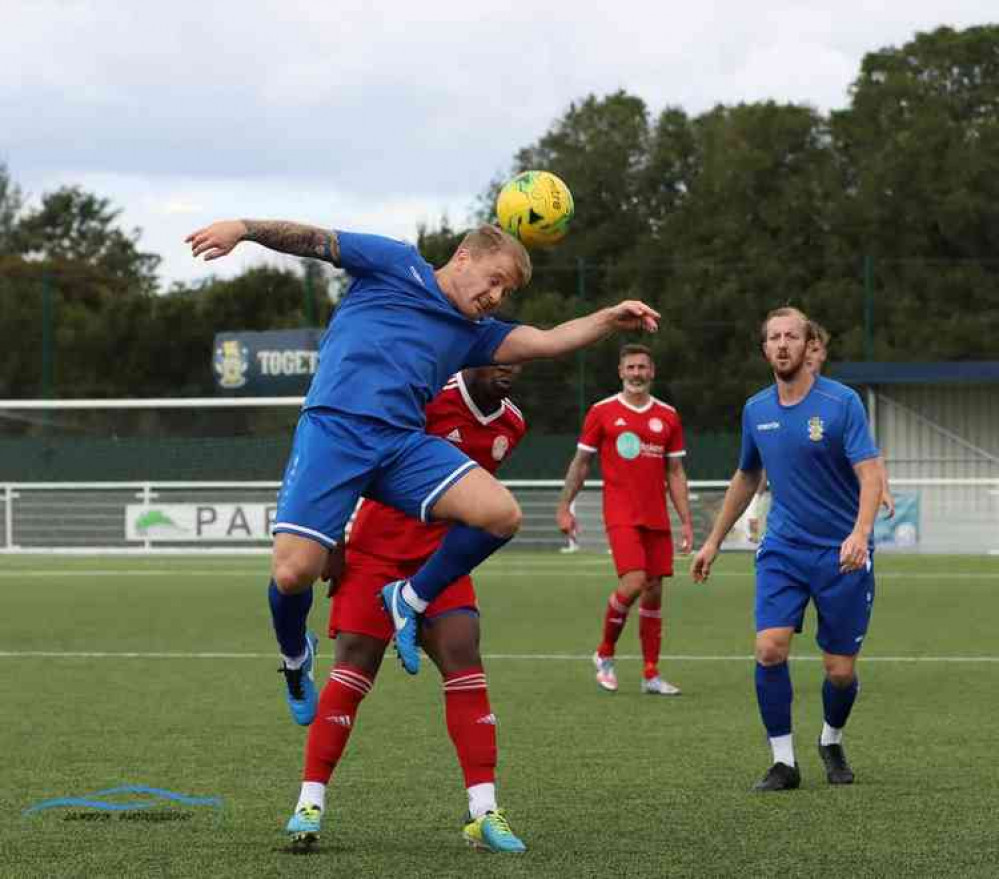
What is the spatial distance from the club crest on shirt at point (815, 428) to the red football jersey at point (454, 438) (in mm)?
1360

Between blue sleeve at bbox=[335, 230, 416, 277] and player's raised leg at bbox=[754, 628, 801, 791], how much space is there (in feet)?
8.47

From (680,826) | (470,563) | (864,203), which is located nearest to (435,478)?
(470,563)

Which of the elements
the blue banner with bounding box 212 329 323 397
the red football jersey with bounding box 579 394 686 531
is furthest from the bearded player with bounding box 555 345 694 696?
the blue banner with bounding box 212 329 323 397

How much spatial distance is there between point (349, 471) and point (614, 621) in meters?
6.36

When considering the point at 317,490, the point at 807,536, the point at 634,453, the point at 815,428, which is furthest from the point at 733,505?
the point at 634,453

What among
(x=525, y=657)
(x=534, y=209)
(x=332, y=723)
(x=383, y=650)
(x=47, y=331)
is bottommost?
(x=525, y=657)

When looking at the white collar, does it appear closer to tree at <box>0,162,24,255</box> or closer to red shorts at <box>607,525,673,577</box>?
red shorts at <box>607,525,673,577</box>

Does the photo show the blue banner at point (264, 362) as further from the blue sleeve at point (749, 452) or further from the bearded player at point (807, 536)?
the bearded player at point (807, 536)

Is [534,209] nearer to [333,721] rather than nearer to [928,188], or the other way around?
[333,721]

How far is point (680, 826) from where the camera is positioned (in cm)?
702

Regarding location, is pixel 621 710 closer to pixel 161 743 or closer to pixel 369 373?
pixel 161 743

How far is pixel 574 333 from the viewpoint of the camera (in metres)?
6.71

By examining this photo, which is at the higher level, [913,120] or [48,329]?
[913,120]

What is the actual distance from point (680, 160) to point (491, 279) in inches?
1888
